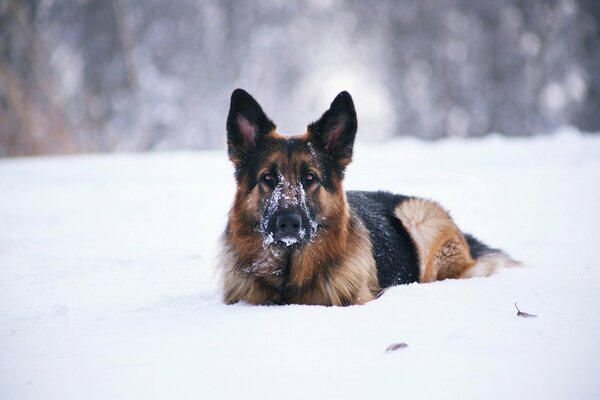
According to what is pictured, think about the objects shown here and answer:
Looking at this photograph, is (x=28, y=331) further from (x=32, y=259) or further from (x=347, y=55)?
(x=347, y=55)

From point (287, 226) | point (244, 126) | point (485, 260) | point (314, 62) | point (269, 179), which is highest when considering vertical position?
point (314, 62)

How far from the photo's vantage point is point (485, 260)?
5.55 meters

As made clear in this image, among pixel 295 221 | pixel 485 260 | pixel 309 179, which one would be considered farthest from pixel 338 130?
pixel 485 260

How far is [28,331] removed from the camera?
357cm

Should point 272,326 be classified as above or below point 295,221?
below

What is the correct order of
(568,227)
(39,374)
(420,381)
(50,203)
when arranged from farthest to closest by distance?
(50,203), (568,227), (39,374), (420,381)

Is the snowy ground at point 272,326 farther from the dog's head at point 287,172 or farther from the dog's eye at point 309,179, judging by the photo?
the dog's eye at point 309,179

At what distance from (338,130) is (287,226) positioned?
3.70ft

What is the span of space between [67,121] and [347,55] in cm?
1983

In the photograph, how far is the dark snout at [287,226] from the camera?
3.97 meters

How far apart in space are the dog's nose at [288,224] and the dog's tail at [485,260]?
218cm

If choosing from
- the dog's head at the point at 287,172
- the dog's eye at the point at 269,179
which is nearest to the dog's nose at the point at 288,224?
the dog's head at the point at 287,172

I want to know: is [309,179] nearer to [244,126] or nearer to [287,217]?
[287,217]

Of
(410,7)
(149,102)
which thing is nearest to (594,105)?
(410,7)
